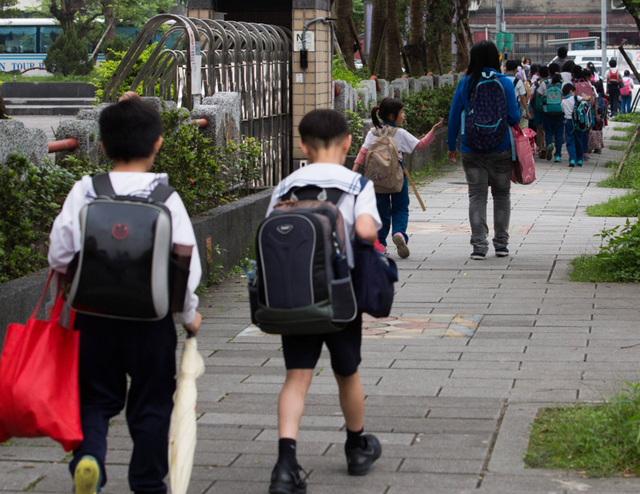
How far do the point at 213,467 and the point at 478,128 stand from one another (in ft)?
16.8

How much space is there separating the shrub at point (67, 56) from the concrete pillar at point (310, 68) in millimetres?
Answer: 29311

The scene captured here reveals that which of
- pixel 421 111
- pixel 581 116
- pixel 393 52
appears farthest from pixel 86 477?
pixel 393 52

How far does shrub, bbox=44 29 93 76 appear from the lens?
40375mm

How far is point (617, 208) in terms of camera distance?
452 inches

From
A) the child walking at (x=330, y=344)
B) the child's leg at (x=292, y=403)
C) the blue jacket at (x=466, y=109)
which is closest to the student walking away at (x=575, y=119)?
the blue jacket at (x=466, y=109)

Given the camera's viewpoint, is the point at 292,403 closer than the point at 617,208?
Yes

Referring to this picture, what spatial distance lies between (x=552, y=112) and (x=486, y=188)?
9.69 metres

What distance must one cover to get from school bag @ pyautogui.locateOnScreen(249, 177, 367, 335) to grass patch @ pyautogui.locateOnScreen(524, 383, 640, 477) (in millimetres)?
1102

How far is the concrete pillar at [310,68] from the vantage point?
13008mm

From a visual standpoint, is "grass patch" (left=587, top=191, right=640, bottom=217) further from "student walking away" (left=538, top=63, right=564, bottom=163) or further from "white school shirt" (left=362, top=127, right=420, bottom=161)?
"student walking away" (left=538, top=63, right=564, bottom=163)

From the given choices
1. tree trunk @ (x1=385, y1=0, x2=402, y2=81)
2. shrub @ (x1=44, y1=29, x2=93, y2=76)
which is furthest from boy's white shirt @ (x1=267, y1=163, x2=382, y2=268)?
shrub @ (x1=44, y1=29, x2=93, y2=76)

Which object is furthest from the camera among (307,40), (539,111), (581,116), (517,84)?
(539,111)

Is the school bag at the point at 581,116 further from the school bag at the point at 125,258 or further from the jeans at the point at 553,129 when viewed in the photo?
the school bag at the point at 125,258

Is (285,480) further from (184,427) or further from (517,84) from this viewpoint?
(517,84)
